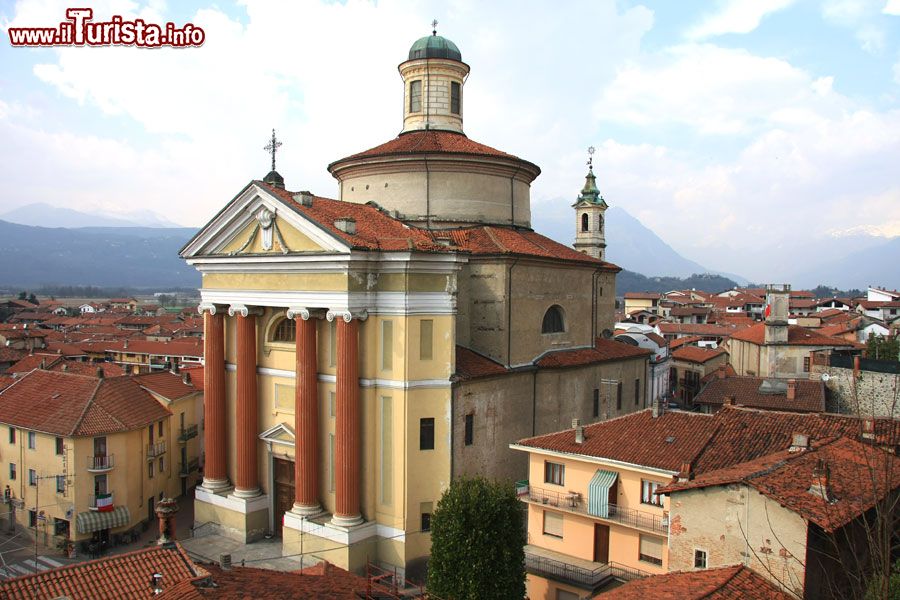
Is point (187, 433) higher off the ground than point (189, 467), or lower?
higher

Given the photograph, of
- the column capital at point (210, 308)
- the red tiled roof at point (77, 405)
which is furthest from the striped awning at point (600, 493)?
the red tiled roof at point (77, 405)

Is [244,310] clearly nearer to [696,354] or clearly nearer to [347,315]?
[347,315]

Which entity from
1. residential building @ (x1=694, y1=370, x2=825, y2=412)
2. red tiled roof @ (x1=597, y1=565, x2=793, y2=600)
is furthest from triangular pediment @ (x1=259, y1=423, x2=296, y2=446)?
residential building @ (x1=694, y1=370, x2=825, y2=412)

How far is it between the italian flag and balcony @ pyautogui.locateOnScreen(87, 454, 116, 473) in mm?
958

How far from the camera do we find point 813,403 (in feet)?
107

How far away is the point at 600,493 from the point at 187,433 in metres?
20.1

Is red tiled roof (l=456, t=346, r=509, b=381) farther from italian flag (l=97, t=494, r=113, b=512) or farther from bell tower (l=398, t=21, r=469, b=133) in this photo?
italian flag (l=97, t=494, r=113, b=512)

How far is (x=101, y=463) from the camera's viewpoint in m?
26.2

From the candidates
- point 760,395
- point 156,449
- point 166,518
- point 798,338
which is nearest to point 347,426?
point 166,518

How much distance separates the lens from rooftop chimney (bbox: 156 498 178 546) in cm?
1360

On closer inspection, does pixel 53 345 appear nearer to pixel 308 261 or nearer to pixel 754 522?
pixel 308 261

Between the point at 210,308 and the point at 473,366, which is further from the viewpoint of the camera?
the point at 210,308

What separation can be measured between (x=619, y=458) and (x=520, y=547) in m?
3.88

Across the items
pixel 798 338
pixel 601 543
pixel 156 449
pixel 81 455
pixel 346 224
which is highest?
pixel 346 224
